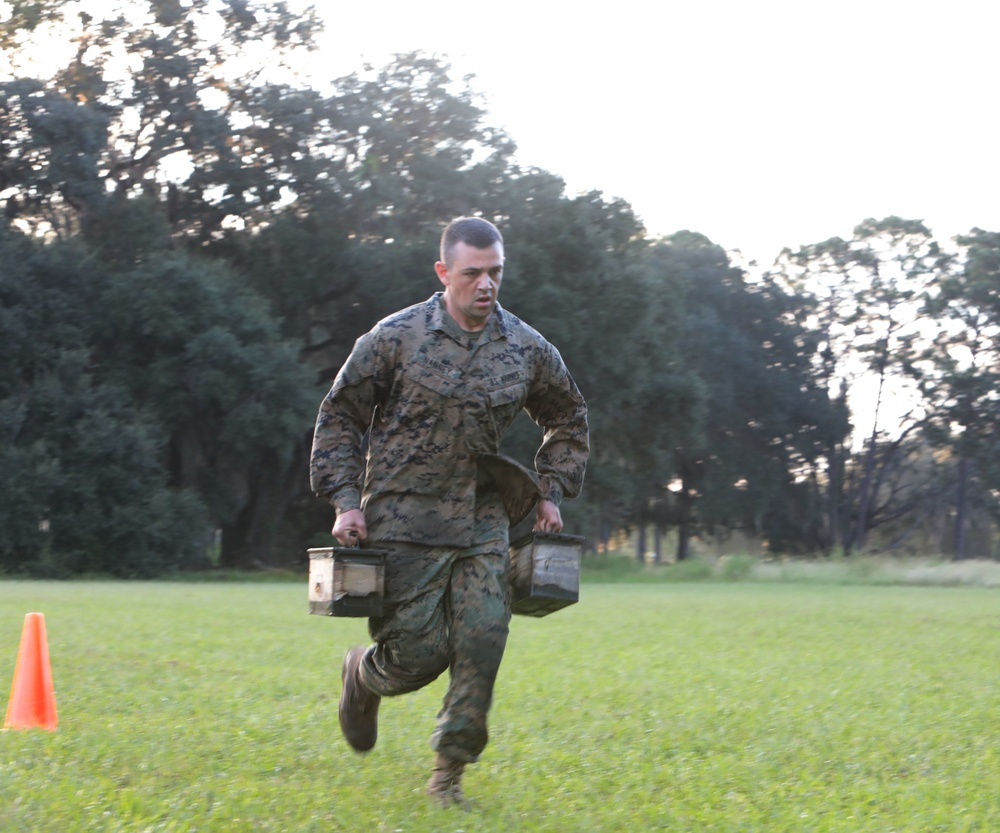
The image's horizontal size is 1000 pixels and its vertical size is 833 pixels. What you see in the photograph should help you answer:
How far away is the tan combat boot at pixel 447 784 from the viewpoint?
5.61 meters

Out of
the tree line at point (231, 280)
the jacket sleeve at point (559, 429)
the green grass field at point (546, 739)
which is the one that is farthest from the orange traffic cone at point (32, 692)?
the tree line at point (231, 280)

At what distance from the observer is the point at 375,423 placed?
18.8 ft

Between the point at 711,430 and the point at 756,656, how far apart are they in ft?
148

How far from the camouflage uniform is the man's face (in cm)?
10

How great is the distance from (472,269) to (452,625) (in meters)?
1.38

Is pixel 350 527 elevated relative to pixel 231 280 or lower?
lower

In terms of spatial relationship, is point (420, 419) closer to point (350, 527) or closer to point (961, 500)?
point (350, 527)

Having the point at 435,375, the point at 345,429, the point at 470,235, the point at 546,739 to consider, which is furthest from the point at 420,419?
the point at 546,739

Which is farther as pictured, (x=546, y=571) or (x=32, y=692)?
(x=32, y=692)

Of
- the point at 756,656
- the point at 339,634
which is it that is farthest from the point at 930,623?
the point at 339,634

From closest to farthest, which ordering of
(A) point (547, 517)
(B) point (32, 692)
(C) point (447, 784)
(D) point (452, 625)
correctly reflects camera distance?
1. (D) point (452, 625)
2. (C) point (447, 784)
3. (A) point (547, 517)
4. (B) point (32, 692)

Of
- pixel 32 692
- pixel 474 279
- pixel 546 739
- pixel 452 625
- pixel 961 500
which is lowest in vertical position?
pixel 546 739

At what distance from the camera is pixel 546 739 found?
302 inches

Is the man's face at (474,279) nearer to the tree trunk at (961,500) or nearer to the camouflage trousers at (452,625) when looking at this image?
the camouflage trousers at (452,625)
